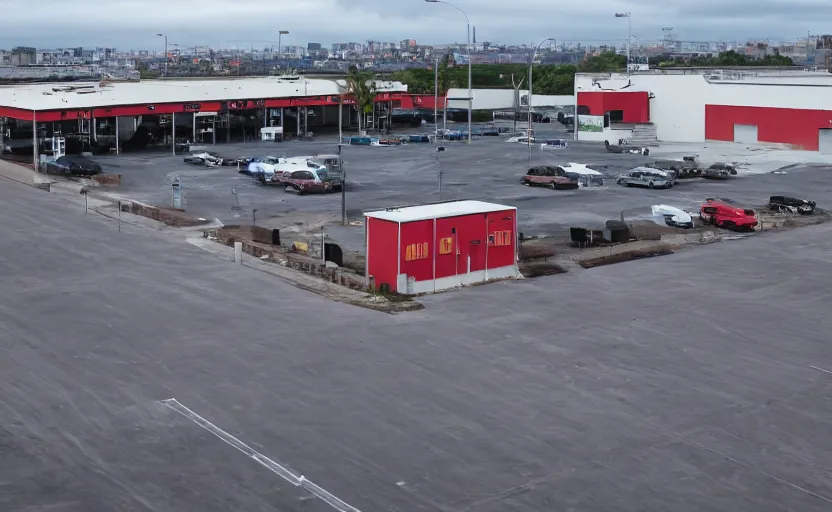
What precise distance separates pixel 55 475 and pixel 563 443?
7833 mm

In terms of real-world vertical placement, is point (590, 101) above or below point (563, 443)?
above

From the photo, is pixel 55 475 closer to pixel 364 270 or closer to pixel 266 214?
pixel 364 270

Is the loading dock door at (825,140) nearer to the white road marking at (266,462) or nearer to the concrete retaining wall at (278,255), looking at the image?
the concrete retaining wall at (278,255)

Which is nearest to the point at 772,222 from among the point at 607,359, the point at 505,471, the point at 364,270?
the point at 364,270

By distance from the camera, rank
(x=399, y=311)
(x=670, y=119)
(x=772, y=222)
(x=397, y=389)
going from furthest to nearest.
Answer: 1. (x=670, y=119)
2. (x=772, y=222)
3. (x=399, y=311)
4. (x=397, y=389)

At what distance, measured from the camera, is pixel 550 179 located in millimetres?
50438

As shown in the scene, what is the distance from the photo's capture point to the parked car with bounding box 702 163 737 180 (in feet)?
177

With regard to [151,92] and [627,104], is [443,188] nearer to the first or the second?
[151,92]

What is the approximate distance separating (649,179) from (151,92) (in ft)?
123

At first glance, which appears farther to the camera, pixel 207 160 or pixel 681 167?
pixel 207 160

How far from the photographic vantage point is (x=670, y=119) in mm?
78625

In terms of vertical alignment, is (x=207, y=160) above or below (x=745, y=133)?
below

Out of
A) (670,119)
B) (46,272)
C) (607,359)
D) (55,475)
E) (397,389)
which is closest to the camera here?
(55,475)

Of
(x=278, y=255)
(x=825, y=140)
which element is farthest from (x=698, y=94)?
(x=278, y=255)
